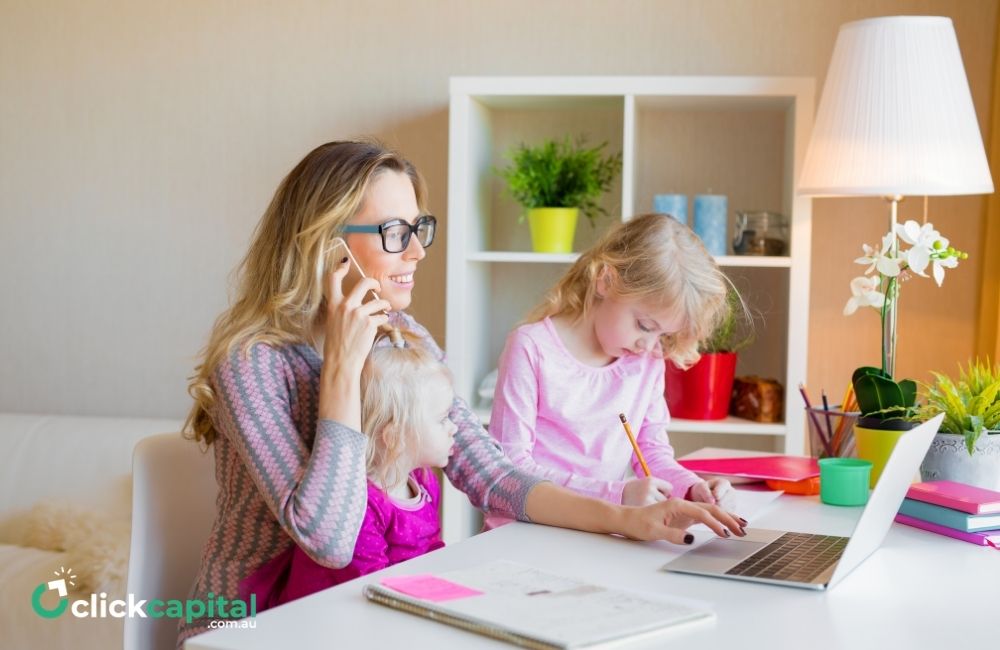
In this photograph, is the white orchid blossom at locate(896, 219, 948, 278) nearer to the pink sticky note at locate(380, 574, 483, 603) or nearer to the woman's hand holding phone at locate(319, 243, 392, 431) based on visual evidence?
the woman's hand holding phone at locate(319, 243, 392, 431)

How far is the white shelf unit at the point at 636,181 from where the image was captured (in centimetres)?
254

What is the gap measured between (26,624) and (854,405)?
1.78 meters

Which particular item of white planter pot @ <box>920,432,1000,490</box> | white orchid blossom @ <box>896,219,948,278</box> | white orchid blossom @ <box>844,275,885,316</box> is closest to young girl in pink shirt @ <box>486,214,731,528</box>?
white orchid blossom @ <box>844,275,885,316</box>

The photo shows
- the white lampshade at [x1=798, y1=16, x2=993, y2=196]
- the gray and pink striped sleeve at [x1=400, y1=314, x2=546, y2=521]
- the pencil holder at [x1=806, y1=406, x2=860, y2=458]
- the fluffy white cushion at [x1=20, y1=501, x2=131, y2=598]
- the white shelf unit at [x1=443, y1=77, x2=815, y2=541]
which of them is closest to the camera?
the gray and pink striped sleeve at [x1=400, y1=314, x2=546, y2=521]

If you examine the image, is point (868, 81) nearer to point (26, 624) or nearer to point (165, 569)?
point (165, 569)

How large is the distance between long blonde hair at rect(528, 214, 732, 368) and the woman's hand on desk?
0.62m

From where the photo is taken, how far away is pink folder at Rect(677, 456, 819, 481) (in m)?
1.69

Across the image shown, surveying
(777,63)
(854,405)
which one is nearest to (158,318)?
(777,63)

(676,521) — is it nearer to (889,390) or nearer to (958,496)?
(958,496)

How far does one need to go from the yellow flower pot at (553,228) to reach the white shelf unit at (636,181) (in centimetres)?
4

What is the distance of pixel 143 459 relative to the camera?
1468mm

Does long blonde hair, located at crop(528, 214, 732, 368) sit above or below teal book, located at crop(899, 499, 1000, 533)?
above

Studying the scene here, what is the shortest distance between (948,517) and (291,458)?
0.86 metres

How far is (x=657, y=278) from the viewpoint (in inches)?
74.2
